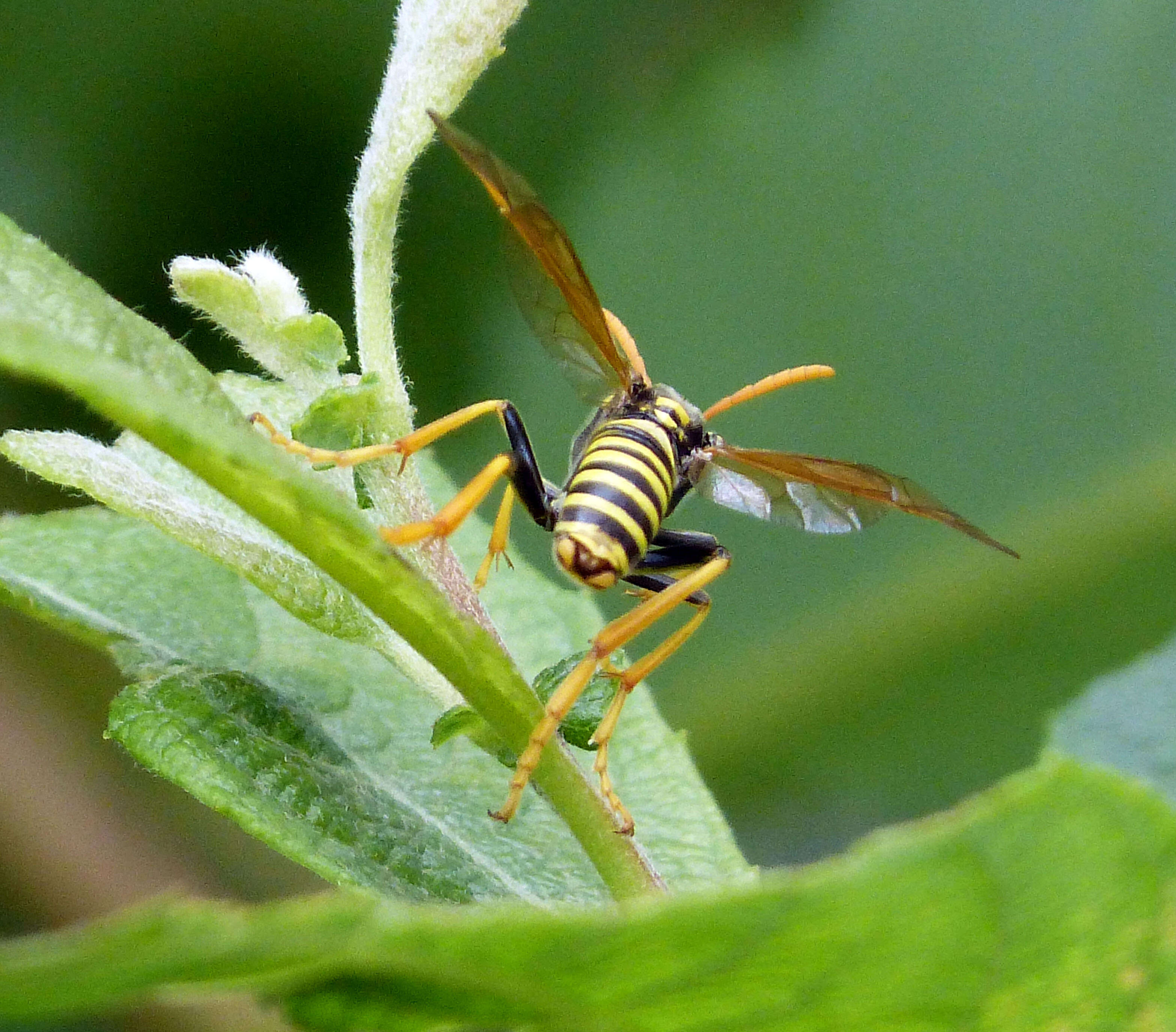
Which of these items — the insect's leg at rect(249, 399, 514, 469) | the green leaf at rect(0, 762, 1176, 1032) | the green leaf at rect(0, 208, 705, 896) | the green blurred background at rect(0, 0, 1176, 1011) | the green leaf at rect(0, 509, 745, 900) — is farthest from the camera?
the green blurred background at rect(0, 0, 1176, 1011)

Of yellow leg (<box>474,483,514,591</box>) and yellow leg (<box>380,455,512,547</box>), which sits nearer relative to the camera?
yellow leg (<box>380,455,512,547</box>)

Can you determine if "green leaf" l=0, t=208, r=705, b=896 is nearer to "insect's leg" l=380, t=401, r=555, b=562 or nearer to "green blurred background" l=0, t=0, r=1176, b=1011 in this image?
"insect's leg" l=380, t=401, r=555, b=562

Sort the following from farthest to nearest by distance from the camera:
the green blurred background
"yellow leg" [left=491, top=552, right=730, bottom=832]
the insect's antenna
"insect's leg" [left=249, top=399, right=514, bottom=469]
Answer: the green blurred background < the insect's antenna < "insect's leg" [left=249, top=399, right=514, bottom=469] < "yellow leg" [left=491, top=552, right=730, bottom=832]

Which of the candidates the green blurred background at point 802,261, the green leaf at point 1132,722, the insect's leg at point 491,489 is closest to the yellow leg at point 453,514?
the insect's leg at point 491,489

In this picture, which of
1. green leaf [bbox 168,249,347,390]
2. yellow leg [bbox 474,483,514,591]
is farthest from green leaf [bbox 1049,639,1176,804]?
green leaf [bbox 168,249,347,390]

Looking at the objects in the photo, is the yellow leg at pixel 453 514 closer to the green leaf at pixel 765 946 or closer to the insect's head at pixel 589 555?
the insect's head at pixel 589 555

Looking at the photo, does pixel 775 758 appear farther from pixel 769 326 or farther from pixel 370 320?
pixel 370 320
